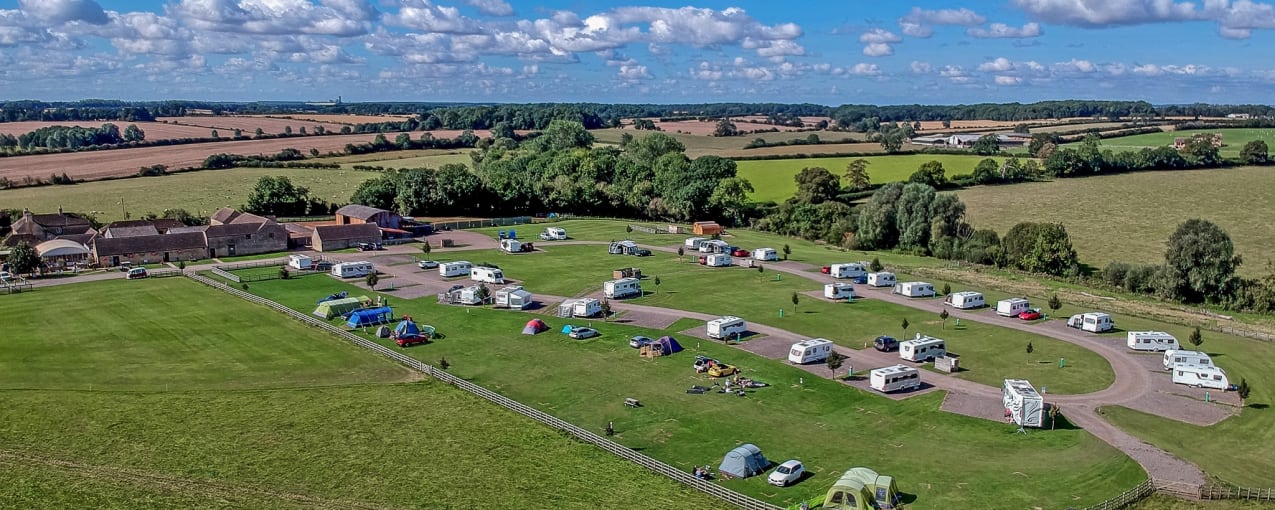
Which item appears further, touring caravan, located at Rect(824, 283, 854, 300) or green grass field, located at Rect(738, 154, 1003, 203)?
green grass field, located at Rect(738, 154, 1003, 203)

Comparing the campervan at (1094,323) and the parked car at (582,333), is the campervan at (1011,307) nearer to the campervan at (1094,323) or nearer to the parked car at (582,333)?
the campervan at (1094,323)

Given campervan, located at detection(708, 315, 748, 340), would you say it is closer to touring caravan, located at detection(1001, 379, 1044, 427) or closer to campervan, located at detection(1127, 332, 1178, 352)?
touring caravan, located at detection(1001, 379, 1044, 427)

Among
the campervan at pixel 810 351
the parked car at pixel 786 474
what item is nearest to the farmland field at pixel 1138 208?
the campervan at pixel 810 351

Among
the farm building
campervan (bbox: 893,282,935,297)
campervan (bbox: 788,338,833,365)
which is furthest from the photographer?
the farm building

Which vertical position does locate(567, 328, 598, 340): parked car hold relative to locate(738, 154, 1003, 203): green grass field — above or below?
below

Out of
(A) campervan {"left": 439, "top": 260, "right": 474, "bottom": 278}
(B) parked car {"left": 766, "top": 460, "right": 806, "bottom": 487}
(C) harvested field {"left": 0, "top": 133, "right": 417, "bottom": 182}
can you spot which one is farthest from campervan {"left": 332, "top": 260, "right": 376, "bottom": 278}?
(C) harvested field {"left": 0, "top": 133, "right": 417, "bottom": 182}

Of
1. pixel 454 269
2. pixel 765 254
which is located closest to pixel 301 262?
pixel 454 269
